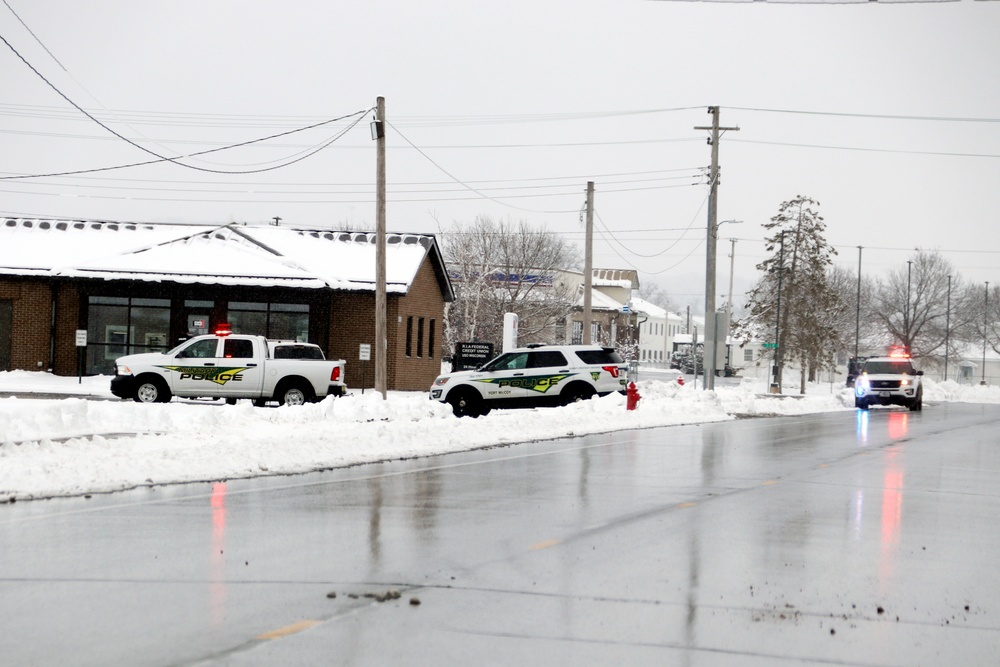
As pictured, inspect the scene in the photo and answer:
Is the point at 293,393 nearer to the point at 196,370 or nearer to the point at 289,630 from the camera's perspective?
the point at 196,370

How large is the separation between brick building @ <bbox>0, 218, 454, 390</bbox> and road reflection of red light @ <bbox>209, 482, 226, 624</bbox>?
30.0m

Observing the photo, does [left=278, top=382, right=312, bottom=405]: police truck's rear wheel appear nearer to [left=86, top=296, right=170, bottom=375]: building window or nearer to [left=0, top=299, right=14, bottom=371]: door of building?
[left=86, top=296, right=170, bottom=375]: building window

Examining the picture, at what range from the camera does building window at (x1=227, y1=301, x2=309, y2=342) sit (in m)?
44.6

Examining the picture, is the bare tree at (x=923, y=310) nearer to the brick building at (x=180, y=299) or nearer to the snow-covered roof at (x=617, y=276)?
the snow-covered roof at (x=617, y=276)

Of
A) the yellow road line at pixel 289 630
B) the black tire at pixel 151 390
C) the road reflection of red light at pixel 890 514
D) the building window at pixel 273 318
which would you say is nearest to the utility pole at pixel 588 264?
the building window at pixel 273 318

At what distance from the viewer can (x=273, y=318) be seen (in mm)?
44750

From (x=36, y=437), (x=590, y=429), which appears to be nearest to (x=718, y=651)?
(x=36, y=437)

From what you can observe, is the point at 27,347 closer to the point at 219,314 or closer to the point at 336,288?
the point at 219,314

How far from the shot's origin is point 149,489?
14.2 meters

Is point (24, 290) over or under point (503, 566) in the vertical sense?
over

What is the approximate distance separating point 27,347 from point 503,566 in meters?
38.8

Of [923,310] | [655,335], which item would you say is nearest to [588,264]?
[923,310]

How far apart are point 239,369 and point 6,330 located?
17704 millimetres

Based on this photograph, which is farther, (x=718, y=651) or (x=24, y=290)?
(x=24, y=290)
